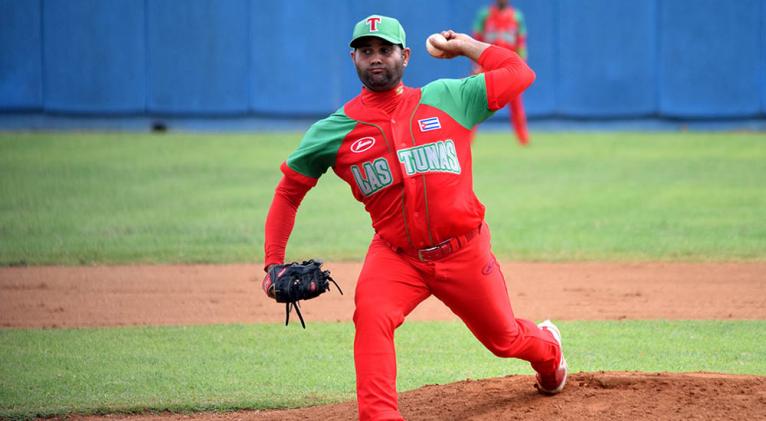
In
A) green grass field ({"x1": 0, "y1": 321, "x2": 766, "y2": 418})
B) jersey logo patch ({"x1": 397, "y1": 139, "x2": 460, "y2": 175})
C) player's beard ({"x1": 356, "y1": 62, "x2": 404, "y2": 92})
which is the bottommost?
green grass field ({"x1": 0, "y1": 321, "x2": 766, "y2": 418})

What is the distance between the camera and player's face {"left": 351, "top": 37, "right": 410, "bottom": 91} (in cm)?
461

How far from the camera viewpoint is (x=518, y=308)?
7875mm

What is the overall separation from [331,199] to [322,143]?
8759mm

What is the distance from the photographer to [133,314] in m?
7.87

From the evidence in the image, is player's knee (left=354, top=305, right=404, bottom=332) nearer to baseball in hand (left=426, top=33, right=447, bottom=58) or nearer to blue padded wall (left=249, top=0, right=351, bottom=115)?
baseball in hand (left=426, top=33, right=447, bottom=58)

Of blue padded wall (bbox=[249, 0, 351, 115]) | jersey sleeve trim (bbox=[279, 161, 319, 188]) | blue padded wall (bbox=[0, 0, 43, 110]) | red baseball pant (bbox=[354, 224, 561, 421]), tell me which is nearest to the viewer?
red baseball pant (bbox=[354, 224, 561, 421])

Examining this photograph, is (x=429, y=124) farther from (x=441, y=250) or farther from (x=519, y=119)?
(x=519, y=119)

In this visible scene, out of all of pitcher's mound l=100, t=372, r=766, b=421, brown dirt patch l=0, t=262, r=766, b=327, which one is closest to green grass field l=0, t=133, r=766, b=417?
brown dirt patch l=0, t=262, r=766, b=327

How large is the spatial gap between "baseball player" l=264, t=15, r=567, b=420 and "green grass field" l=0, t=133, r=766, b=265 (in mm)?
5170

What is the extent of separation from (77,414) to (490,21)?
40.8 ft

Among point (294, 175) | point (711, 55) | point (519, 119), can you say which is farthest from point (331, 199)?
point (711, 55)

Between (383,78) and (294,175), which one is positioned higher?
(383,78)

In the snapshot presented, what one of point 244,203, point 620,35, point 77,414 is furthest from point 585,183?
point 77,414

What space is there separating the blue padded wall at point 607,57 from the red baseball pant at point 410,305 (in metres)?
15.3
